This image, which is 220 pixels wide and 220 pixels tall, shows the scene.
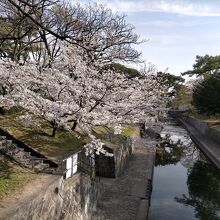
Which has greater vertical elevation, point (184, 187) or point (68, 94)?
point (68, 94)

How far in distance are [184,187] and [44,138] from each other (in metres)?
10.3

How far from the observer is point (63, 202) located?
11.1 metres

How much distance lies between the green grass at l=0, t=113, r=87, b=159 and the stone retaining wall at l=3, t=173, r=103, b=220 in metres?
1.76

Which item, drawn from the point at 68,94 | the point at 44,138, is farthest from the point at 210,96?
the point at 44,138

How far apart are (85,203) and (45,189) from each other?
120 inches

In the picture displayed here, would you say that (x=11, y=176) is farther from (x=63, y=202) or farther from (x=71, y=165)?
(x=71, y=165)

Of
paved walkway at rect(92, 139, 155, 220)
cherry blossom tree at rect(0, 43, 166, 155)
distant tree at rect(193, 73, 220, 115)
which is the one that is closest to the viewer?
paved walkway at rect(92, 139, 155, 220)

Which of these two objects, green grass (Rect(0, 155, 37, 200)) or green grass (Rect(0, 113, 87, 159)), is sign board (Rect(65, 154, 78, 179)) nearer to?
green grass (Rect(0, 113, 87, 159))

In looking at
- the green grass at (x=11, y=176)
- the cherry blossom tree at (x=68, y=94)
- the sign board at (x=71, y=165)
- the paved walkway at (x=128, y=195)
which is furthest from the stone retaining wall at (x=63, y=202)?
the cherry blossom tree at (x=68, y=94)

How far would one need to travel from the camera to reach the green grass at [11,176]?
32.6ft

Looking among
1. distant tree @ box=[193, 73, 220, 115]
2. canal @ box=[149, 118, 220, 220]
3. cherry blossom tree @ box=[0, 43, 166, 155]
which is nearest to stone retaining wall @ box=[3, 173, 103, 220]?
cherry blossom tree @ box=[0, 43, 166, 155]

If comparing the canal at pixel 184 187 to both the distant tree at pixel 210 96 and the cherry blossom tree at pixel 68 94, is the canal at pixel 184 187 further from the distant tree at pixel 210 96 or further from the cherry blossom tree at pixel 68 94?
the distant tree at pixel 210 96

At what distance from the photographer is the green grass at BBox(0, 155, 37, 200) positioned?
9.92 meters

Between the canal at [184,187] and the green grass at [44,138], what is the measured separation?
4.84 meters
